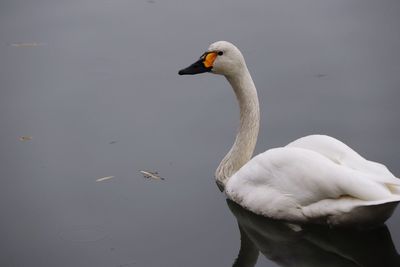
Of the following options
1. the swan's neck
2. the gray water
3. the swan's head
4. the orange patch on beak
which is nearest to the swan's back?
the gray water

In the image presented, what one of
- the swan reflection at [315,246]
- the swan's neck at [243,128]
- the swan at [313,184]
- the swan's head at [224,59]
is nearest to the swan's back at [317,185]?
the swan at [313,184]

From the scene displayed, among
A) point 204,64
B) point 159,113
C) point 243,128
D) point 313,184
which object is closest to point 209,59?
point 204,64

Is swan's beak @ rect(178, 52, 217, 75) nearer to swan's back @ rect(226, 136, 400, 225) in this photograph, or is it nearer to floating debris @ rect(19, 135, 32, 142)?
swan's back @ rect(226, 136, 400, 225)

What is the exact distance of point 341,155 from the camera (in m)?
6.28

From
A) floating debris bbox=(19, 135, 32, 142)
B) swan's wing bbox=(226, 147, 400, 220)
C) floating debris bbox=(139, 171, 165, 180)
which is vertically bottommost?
floating debris bbox=(19, 135, 32, 142)

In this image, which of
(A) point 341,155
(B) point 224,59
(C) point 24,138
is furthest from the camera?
(C) point 24,138

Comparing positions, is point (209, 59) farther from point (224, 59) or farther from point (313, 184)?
point (313, 184)

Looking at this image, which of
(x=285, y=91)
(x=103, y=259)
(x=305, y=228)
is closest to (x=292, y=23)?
(x=285, y=91)

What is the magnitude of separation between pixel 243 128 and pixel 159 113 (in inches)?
52.6

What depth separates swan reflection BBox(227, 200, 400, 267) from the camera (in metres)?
5.88

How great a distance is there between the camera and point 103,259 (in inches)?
241

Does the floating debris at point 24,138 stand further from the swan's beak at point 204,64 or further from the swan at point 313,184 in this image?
the swan at point 313,184

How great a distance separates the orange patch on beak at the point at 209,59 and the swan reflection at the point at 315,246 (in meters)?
1.59

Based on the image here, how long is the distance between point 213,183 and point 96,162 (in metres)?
1.15
